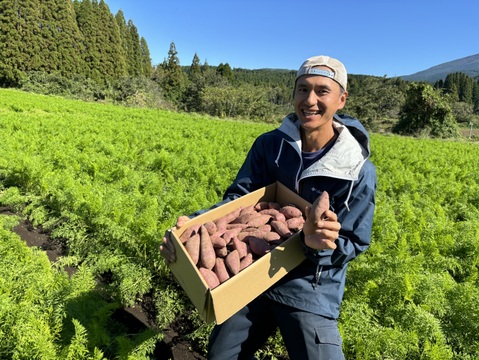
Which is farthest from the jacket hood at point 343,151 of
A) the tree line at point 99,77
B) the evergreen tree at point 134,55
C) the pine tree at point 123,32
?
the pine tree at point 123,32

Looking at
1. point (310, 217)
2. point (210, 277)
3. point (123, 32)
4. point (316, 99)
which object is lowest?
point (210, 277)

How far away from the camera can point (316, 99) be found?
1.90 m

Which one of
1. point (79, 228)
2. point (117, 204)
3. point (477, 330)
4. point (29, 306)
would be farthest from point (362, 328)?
point (79, 228)

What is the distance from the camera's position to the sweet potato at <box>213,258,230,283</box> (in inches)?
66.7

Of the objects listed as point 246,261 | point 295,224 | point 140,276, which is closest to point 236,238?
point 246,261

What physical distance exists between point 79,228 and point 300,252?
4.18m

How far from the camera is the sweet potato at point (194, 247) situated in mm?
1748

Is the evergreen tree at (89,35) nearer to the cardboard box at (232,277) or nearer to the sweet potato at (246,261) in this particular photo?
the cardboard box at (232,277)

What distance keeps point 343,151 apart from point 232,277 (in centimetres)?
99

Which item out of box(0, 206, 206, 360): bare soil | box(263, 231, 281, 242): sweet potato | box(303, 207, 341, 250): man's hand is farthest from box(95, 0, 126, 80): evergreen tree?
box(303, 207, 341, 250): man's hand

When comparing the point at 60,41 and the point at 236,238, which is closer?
the point at 236,238

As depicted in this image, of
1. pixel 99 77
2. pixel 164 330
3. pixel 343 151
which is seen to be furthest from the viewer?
pixel 99 77

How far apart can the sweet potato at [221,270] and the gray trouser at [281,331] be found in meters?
0.58

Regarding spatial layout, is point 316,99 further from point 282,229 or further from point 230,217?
point 230,217
